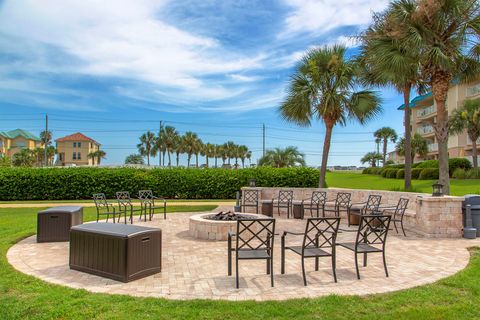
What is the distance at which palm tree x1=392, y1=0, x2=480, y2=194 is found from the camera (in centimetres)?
1081

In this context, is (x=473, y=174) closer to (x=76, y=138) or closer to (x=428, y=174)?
(x=428, y=174)

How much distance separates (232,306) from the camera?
3998 mm

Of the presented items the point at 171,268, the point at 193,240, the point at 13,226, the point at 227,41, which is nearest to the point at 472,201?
the point at 193,240

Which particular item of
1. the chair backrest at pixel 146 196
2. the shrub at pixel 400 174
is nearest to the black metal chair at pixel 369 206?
the chair backrest at pixel 146 196

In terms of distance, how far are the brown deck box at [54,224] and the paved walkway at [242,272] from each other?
0.22 meters

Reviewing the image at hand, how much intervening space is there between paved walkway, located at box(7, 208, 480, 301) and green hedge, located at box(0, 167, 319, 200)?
37.6ft

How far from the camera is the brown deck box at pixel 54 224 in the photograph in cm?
765

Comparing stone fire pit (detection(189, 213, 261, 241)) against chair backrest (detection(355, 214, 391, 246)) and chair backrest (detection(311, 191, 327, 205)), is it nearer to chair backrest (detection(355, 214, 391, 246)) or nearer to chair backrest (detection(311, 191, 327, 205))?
chair backrest (detection(355, 214, 391, 246))

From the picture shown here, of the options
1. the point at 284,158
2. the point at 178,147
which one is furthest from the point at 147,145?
the point at 284,158

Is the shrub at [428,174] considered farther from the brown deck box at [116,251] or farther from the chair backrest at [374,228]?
the brown deck box at [116,251]

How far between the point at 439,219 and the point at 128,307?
25.6 feet

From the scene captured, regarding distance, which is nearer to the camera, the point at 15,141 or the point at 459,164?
the point at 459,164

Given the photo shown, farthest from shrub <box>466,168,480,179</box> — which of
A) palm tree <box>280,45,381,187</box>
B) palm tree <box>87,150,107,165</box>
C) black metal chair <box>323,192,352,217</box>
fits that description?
palm tree <box>87,150,107,165</box>

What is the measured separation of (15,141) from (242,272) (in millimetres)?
87659
